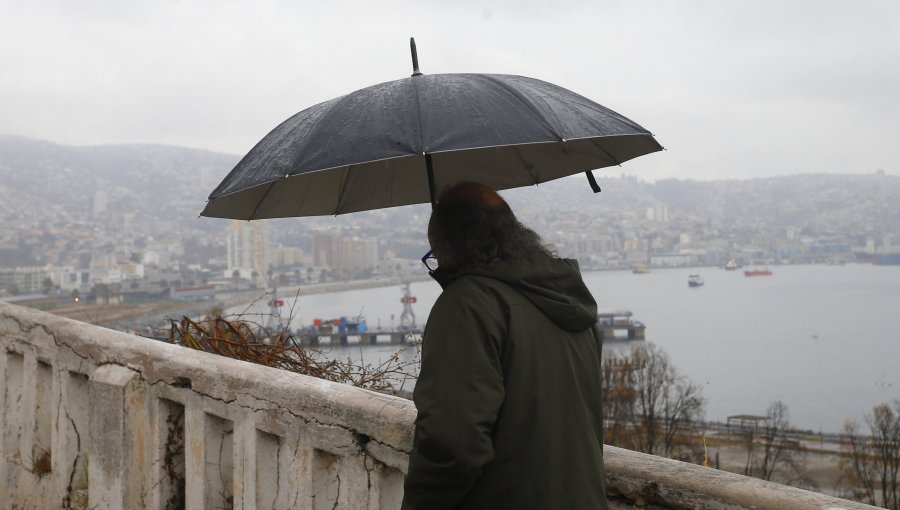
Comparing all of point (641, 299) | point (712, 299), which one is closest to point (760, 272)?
point (712, 299)

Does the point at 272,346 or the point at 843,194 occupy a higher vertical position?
the point at 843,194

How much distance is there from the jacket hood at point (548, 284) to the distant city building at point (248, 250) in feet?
195

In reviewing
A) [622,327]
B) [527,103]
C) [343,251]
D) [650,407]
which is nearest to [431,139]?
[527,103]

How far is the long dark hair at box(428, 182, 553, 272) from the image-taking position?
1709mm

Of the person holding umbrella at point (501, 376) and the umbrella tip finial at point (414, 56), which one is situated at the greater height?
the umbrella tip finial at point (414, 56)

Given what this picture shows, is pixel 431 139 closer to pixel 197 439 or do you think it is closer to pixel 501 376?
pixel 501 376

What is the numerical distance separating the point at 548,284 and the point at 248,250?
70149 millimetres

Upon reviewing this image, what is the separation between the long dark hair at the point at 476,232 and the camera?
1709 mm

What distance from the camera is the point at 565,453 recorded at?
1.64 meters

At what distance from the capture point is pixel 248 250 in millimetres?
69312

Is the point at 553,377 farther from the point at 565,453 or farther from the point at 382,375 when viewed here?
the point at 382,375

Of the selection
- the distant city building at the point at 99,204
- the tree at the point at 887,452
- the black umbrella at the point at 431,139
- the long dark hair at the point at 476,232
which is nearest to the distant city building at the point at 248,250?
the distant city building at the point at 99,204

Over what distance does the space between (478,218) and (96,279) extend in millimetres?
64550

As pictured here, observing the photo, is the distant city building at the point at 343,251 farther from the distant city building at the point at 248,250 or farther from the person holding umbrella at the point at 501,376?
the person holding umbrella at the point at 501,376
